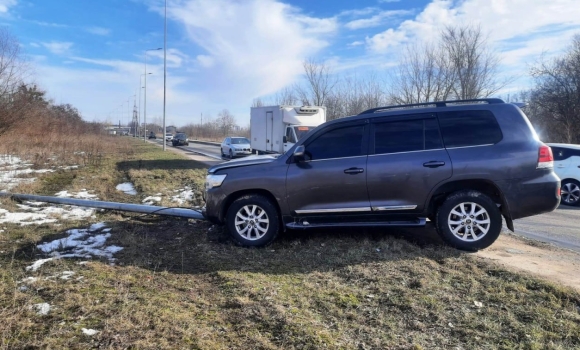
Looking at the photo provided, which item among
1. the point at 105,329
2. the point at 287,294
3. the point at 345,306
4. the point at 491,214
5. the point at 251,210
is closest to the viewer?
the point at 105,329

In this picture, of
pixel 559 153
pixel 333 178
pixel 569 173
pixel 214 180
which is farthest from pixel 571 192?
pixel 214 180

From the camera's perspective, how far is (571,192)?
1073cm

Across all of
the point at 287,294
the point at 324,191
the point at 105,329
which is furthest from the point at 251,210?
the point at 105,329

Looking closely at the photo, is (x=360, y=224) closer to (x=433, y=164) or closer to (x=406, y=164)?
(x=406, y=164)

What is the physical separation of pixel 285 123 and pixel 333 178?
45.3 feet

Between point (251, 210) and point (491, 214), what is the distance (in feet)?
10.9

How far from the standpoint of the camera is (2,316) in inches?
130

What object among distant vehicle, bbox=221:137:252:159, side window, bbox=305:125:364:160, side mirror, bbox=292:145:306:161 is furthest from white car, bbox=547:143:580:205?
distant vehicle, bbox=221:137:252:159

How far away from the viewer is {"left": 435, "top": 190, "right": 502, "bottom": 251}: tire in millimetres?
5395

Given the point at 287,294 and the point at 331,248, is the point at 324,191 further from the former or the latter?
the point at 287,294

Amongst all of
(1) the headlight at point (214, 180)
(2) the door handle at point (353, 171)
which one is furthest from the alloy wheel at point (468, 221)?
(1) the headlight at point (214, 180)

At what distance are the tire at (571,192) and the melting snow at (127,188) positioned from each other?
1186cm

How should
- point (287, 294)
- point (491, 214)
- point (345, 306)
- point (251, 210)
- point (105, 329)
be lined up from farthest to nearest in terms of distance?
point (251, 210) → point (491, 214) → point (287, 294) → point (345, 306) → point (105, 329)

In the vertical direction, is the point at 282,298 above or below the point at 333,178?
below
